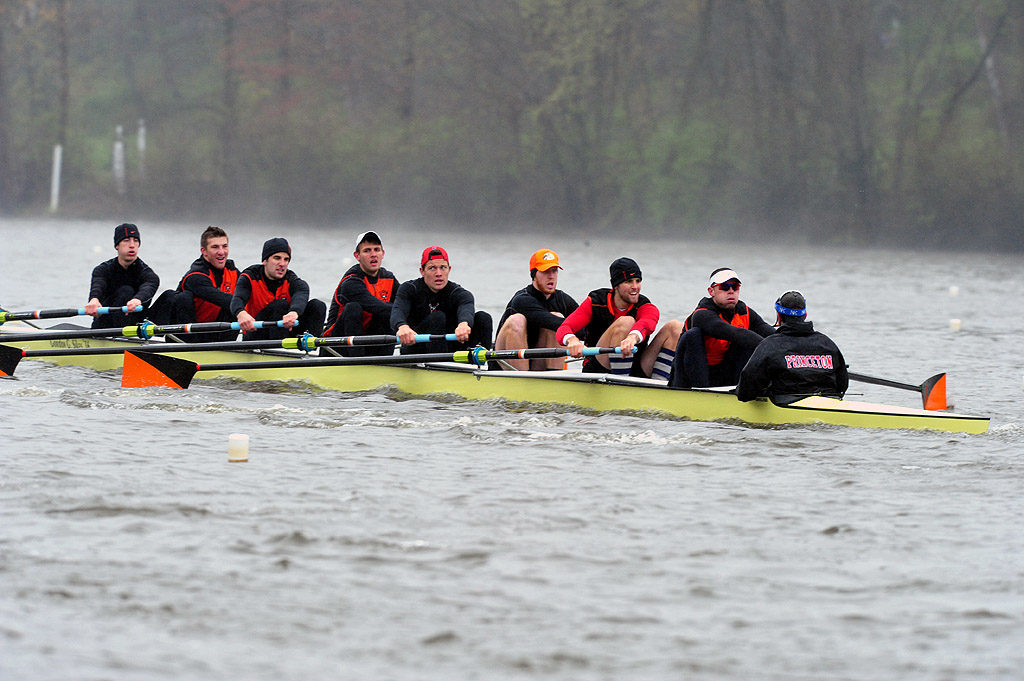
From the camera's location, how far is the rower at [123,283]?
48.1ft

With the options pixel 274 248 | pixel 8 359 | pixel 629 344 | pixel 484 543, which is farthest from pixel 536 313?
pixel 8 359

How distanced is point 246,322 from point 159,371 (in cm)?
90

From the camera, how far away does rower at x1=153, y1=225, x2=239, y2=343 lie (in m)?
14.0

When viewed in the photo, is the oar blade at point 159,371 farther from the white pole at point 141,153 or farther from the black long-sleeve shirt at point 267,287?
the white pole at point 141,153

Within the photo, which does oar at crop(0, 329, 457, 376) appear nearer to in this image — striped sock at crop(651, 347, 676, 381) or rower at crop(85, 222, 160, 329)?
rower at crop(85, 222, 160, 329)

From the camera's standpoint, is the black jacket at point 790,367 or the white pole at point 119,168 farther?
the white pole at point 119,168

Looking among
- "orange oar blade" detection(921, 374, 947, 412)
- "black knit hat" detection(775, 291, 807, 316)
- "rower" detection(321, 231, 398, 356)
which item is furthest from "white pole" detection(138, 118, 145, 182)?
"black knit hat" detection(775, 291, 807, 316)

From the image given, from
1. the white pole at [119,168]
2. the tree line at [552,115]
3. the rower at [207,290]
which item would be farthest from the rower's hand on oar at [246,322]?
the white pole at [119,168]

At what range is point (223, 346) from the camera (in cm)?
1311

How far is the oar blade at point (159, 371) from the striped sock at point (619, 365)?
148 inches

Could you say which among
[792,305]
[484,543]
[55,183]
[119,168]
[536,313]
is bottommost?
[484,543]

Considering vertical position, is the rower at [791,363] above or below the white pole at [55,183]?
below

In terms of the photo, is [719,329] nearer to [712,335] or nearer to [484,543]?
[712,335]

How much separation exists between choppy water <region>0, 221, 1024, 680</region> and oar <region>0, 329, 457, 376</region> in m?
0.30
